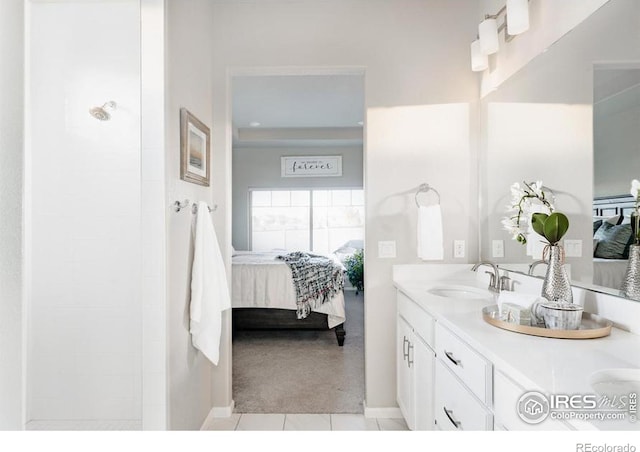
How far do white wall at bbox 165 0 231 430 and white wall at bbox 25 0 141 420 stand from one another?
19 cm

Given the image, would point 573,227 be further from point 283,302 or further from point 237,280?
point 237,280

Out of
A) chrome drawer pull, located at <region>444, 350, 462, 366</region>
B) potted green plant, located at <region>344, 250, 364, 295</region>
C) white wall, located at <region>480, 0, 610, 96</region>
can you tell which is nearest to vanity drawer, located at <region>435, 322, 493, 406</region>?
chrome drawer pull, located at <region>444, 350, 462, 366</region>

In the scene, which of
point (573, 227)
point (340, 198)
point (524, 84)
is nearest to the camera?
point (573, 227)

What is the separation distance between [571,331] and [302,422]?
171 cm

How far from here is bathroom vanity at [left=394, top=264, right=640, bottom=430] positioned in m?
0.81

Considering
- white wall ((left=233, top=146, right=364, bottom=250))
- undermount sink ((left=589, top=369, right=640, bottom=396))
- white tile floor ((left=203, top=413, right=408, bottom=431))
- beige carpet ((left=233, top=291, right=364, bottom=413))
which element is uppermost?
white wall ((left=233, top=146, right=364, bottom=250))

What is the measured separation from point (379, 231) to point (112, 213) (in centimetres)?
154

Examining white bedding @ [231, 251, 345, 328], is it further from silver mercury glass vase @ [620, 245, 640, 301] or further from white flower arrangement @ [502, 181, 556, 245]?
silver mercury glass vase @ [620, 245, 640, 301]

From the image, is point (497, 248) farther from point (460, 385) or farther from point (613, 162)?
point (460, 385)

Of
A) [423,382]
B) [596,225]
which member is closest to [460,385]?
[423,382]

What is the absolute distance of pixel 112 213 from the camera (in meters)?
1.75

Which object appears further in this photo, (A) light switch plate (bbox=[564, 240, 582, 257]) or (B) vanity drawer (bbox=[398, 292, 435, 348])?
(B) vanity drawer (bbox=[398, 292, 435, 348])

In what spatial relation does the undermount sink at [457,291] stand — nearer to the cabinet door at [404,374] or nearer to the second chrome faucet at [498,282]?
the second chrome faucet at [498,282]

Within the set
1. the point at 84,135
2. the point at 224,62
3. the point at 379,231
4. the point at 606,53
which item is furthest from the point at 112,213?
the point at 606,53
